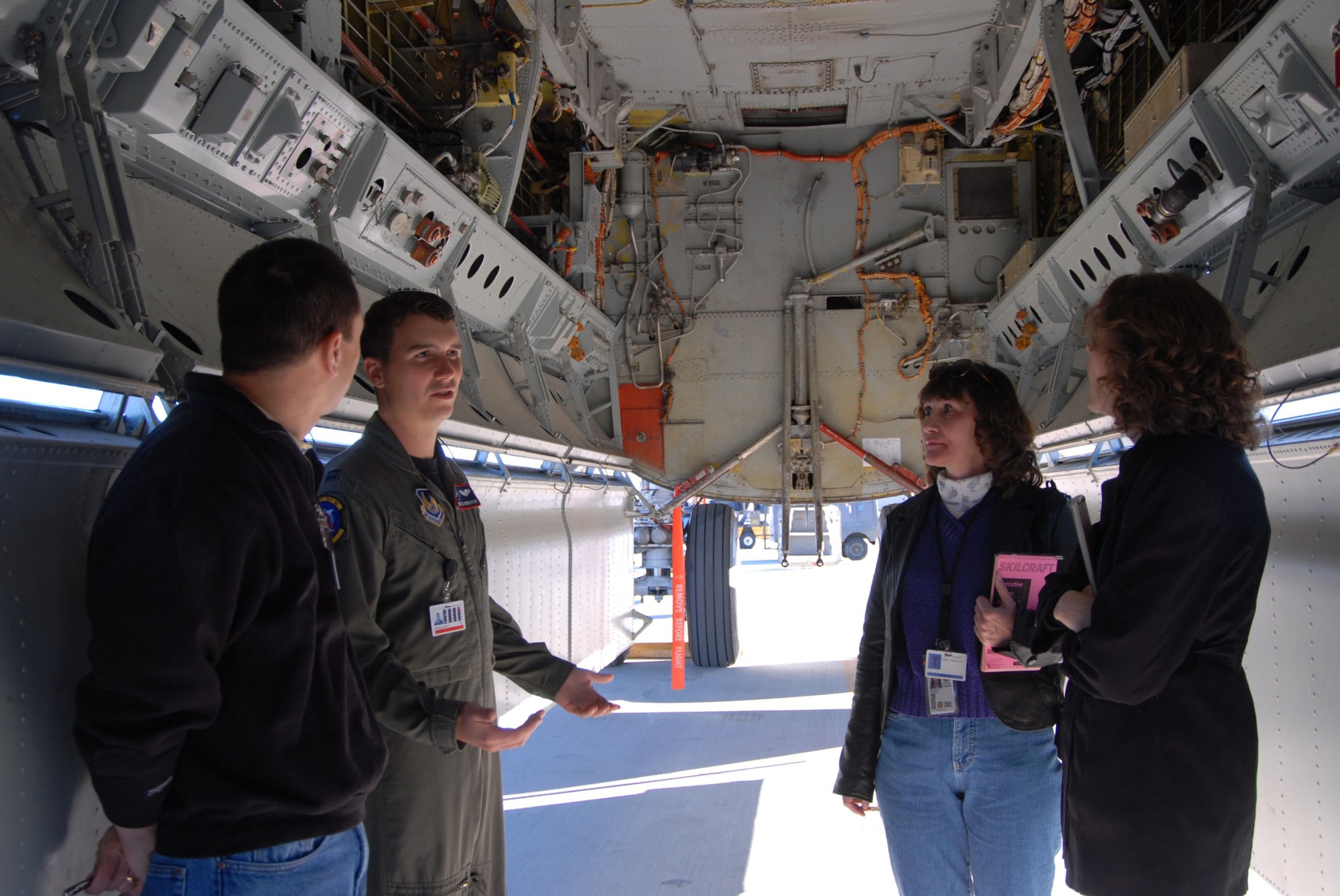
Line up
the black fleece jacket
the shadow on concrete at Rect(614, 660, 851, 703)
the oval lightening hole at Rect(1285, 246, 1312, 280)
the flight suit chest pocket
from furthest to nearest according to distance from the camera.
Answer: the shadow on concrete at Rect(614, 660, 851, 703) < the oval lightening hole at Rect(1285, 246, 1312, 280) < the flight suit chest pocket < the black fleece jacket

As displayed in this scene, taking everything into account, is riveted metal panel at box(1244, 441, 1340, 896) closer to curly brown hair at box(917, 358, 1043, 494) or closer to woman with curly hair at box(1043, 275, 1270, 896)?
curly brown hair at box(917, 358, 1043, 494)

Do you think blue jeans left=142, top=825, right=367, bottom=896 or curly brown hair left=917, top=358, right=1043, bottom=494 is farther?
curly brown hair left=917, top=358, right=1043, bottom=494

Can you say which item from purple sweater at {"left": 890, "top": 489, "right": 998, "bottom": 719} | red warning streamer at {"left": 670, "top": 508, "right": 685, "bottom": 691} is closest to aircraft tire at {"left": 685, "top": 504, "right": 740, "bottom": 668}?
red warning streamer at {"left": 670, "top": 508, "right": 685, "bottom": 691}

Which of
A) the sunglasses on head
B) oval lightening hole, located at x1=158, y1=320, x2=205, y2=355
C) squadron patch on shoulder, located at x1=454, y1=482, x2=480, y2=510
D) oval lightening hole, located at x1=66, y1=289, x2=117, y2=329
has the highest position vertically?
oval lightening hole, located at x1=158, y1=320, x2=205, y2=355

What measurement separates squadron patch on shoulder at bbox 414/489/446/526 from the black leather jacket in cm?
99

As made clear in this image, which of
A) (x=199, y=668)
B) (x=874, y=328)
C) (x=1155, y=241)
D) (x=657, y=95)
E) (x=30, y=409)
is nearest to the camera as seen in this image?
(x=199, y=668)

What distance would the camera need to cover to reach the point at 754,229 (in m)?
6.14

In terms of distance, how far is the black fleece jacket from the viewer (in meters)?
1.03

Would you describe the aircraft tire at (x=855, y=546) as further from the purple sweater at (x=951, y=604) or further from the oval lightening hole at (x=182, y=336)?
the oval lightening hole at (x=182, y=336)

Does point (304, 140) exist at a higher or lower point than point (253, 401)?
higher

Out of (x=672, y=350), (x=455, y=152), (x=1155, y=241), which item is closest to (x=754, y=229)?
(x=672, y=350)

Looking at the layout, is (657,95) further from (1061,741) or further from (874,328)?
(1061,741)

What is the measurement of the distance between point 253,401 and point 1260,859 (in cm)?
285

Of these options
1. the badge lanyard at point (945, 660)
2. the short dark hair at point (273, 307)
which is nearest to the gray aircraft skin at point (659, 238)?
the short dark hair at point (273, 307)
